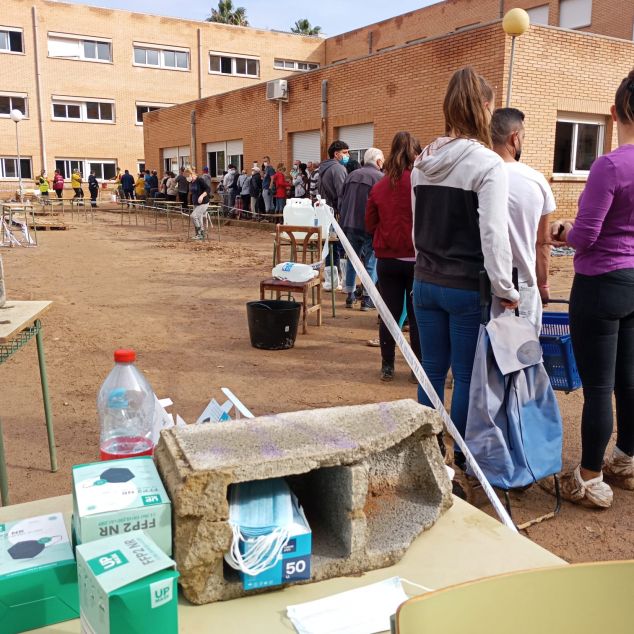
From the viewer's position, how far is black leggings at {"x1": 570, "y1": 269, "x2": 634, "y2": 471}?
2.93 meters

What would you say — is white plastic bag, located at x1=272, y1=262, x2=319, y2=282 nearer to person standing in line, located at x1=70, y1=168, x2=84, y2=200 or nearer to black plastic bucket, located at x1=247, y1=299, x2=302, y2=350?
black plastic bucket, located at x1=247, y1=299, x2=302, y2=350

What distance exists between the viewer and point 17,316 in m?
3.06

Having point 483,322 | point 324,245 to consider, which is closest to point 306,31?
point 324,245

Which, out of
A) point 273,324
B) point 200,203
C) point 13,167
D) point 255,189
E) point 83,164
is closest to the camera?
point 273,324

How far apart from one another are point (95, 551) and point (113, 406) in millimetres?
915

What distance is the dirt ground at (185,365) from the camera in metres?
3.50

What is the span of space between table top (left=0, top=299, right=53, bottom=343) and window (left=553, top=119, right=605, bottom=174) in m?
14.3

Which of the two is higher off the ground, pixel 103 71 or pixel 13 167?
pixel 103 71

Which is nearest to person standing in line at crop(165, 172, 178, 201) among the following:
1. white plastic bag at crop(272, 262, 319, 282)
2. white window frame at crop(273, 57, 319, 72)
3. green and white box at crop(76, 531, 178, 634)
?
white window frame at crop(273, 57, 319, 72)

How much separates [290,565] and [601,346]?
6.97 ft

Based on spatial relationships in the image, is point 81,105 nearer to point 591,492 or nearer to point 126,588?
point 591,492

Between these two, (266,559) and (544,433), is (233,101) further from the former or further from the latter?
(266,559)

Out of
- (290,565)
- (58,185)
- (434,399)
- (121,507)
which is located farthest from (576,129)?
(58,185)

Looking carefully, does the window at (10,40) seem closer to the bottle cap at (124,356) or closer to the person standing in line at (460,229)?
the person standing in line at (460,229)
